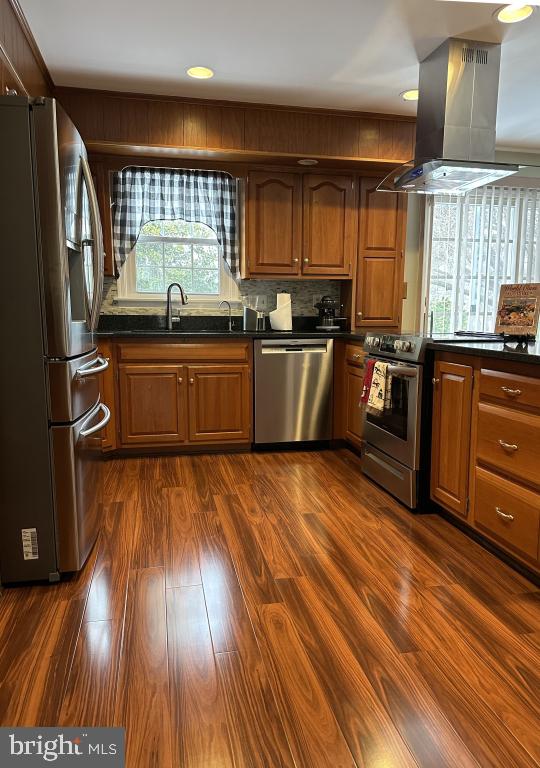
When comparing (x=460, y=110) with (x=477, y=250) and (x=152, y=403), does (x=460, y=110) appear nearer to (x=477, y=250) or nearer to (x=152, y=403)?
(x=477, y=250)

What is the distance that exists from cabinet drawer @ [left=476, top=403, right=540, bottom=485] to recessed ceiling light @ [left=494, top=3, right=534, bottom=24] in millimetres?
1855

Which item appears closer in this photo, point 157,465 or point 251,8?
point 251,8

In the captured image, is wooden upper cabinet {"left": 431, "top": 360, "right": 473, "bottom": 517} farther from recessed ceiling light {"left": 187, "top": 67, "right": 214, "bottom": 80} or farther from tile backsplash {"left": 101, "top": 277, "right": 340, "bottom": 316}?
recessed ceiling light {"left": 187, "top": 67, "right": 214, "bottom": 80}

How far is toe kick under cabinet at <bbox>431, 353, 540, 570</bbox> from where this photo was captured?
6.50 feet

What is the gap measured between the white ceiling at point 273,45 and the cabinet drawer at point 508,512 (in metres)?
2.20

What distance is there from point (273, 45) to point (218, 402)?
2.25 meters

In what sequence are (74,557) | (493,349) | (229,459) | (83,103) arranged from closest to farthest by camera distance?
(74,557), (493,349), (83,103), (229,459)

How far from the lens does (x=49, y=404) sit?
1.91 m

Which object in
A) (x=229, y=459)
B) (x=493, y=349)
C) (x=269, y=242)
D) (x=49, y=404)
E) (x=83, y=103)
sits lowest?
(x=229, y=459)

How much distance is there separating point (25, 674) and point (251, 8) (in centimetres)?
288

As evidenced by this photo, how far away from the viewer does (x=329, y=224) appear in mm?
4062

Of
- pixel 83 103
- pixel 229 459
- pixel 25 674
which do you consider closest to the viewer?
pixel 25 674

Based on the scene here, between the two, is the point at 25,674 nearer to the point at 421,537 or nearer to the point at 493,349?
the point at 421,537

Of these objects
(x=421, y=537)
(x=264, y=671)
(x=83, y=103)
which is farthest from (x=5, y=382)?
(x=83, y=103)
